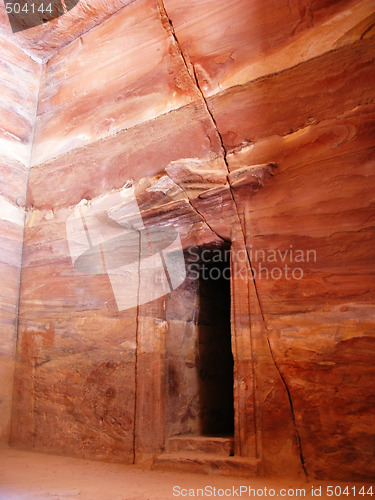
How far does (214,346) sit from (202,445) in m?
1.01

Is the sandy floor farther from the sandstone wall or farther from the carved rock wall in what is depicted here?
the carved rock wall

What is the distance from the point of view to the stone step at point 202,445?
8.89 ft

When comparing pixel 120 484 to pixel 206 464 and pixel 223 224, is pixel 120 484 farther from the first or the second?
pixel 223 224

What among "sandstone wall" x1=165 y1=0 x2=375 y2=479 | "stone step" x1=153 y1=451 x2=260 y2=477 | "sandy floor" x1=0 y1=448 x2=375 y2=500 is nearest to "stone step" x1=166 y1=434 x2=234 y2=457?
"stone step" x1=153 y1=451 x2=260 y2=477

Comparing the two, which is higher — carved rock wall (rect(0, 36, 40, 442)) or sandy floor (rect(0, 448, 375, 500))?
carved rock wall (rect(0, 36, 40, 442))

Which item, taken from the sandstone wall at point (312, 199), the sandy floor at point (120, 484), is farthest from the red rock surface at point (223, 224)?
the sandy floor at point (120, 484)

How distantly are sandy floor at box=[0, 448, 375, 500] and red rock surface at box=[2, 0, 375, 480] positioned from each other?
161mm

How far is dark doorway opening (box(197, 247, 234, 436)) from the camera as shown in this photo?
342 centimetres

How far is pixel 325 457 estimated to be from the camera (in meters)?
2.37

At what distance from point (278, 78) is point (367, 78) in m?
0.63

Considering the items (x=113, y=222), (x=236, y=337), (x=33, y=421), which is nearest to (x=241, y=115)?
(x=113, y=222)

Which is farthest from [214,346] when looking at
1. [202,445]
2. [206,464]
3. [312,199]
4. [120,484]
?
[312,199]

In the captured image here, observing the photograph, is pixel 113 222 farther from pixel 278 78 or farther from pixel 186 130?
pixel 278 78

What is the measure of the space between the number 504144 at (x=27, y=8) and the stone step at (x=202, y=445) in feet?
14.4
